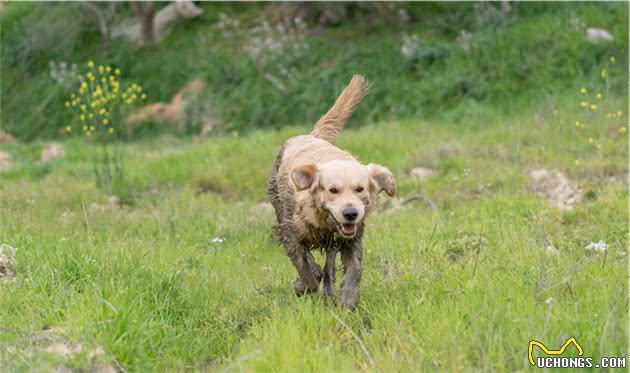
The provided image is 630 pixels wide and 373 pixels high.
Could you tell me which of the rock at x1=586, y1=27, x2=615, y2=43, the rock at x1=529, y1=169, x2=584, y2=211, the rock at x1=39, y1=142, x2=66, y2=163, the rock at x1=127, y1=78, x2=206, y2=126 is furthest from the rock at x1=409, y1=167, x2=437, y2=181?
the rock at x1=127, y1=78, x2=206, y2=126

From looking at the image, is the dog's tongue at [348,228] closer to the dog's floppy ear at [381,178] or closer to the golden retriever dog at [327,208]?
the golden retriever dog at [327,208]

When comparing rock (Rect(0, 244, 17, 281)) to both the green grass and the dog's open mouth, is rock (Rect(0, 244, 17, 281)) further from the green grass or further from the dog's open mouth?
the green grass

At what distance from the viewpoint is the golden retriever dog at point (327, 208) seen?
4887 millimetres

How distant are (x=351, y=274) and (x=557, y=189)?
4955mm

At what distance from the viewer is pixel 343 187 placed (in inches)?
192

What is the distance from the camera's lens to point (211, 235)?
8.15 metres

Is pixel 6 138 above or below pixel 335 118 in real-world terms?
below

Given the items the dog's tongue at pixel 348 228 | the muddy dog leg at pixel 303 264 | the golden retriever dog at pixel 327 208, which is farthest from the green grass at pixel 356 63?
the dog's tongue at pixel 348 228

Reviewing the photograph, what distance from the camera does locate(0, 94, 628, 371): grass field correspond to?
420cm

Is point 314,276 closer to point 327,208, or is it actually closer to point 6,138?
point 327,208

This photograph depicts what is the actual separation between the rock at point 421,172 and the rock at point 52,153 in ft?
23.0

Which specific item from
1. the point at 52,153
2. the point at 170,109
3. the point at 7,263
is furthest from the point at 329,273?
the point at 170,109

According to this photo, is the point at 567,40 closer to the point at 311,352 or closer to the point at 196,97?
the point at 196,97

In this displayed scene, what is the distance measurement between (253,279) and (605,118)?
306 inches
